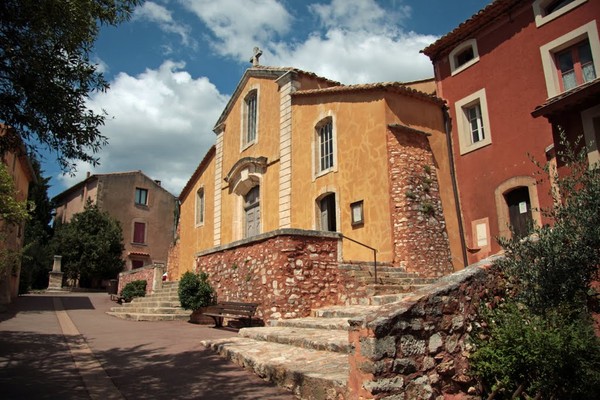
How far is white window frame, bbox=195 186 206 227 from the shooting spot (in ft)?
72.9

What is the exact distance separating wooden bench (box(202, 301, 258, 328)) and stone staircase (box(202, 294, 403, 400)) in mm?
808

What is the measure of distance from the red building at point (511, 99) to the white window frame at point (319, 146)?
364 centimetres

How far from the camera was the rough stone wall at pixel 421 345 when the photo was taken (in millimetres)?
4145

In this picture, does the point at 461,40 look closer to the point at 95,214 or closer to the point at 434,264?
the point at 434,264

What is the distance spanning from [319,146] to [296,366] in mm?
10583

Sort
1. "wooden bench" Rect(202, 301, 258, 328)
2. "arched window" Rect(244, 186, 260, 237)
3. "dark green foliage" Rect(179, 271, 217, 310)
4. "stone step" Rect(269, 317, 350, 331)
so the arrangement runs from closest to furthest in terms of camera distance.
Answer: "stone step" Rect(269, 317, 350, 331), "wooden bench" Rect(202, 301, 258, 328), "dark green foliage" Rect(179, 271, 217, 310), "arched window" Rect(244, 186, 260, 237)

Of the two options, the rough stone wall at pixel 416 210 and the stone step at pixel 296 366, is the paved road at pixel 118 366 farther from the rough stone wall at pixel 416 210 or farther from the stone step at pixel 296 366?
the rough stone wall at pixel 416 210

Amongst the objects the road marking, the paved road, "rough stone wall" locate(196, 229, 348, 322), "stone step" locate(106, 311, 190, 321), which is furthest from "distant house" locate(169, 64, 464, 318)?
the road marking

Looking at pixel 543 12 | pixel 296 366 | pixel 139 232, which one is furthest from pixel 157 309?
pixel 139 232

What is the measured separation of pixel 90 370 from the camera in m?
6.21

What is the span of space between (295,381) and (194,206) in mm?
18930

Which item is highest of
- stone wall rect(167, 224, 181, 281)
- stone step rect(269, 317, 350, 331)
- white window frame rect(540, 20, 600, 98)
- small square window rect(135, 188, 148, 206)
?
small square window rect(135, 188, 148, 206)

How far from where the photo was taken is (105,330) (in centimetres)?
1048

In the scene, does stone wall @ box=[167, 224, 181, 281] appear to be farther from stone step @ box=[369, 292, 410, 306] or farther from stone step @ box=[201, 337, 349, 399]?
stone step @ box=[201, 337, 349, 399]
